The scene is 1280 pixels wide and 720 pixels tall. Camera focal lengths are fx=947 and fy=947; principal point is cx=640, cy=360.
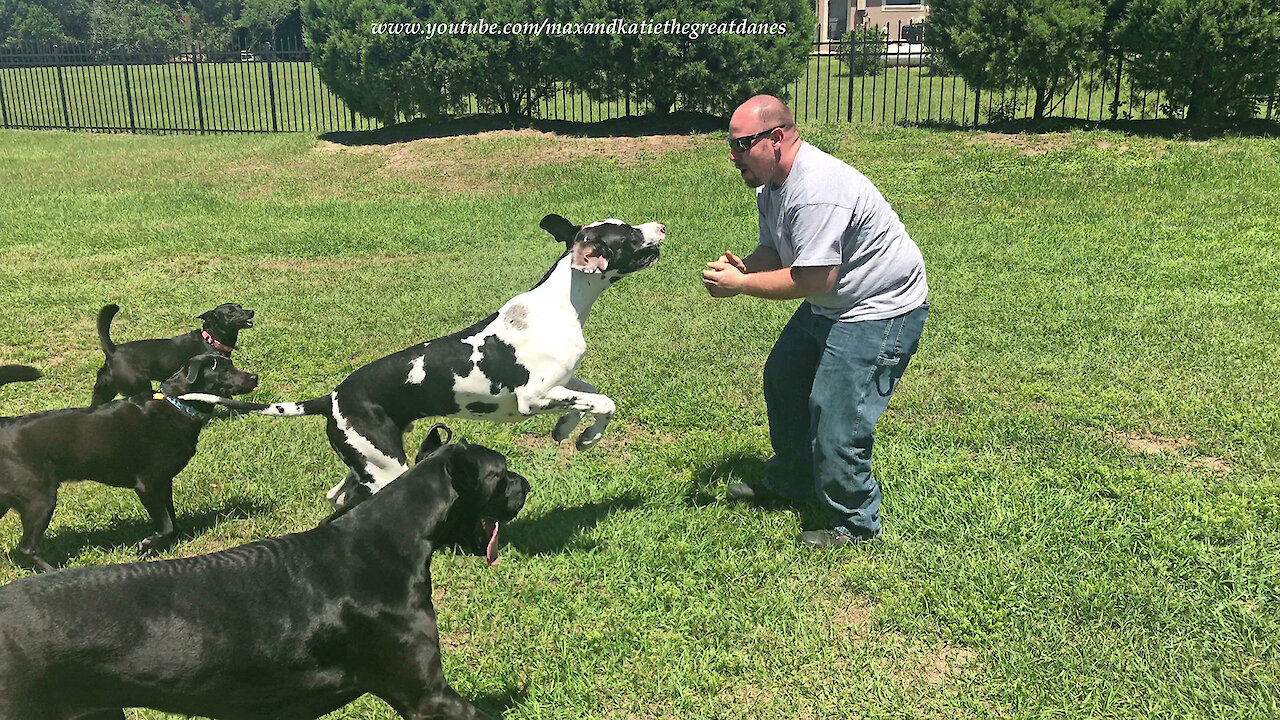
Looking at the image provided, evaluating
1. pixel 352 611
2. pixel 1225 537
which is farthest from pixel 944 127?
pixel 352 611

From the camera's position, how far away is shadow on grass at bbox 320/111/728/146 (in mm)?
16969

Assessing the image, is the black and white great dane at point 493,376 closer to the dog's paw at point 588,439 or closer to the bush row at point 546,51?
the dog's paw at point 588,439

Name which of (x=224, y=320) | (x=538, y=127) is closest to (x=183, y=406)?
(x=224, y=320)

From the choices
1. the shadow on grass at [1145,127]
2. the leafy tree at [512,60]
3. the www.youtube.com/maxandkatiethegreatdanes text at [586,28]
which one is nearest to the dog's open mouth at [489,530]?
the www.youtube.com/maxandkatiethegreatdanes text at [586,28]

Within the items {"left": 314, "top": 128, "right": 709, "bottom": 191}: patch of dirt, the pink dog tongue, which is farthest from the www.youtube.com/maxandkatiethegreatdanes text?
the pink dog tongue

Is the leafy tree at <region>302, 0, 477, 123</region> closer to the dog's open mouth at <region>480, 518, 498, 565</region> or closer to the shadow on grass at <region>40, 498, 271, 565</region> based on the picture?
the shadow on grass at <region>40, 498, 271, 565</region>

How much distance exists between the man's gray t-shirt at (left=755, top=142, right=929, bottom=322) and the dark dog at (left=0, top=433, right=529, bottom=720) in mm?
1773

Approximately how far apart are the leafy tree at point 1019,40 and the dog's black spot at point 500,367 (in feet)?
41.5

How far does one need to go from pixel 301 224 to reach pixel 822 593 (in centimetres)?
1035

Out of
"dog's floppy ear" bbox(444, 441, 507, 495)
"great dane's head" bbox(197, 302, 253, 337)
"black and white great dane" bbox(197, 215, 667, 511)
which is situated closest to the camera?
"dog's floppy ear" bbox(444, 441, 507, 495)

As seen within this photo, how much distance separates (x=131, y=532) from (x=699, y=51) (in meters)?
13.2

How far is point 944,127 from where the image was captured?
1598 cm

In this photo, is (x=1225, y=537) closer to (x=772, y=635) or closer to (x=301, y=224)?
(x=772, y=635)

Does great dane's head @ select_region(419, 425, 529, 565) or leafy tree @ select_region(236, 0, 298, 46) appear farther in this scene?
leafy tree @ select_region(236, 0, 298, 46)
